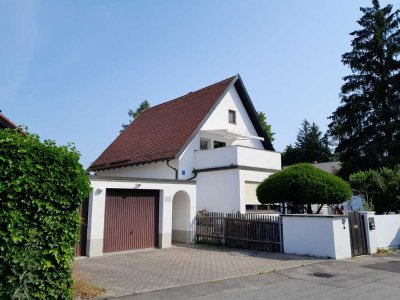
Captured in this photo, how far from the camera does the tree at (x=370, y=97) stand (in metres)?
28.9

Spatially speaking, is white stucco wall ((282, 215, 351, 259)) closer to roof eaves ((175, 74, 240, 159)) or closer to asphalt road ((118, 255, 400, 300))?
asphalt road ((118, 255, 400, 300))

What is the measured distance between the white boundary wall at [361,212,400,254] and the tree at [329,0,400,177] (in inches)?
569

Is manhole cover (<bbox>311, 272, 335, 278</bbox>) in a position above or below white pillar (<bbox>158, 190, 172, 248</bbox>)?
below

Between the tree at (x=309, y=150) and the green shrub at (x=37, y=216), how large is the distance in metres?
51.0

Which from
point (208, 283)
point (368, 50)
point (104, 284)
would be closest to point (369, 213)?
point (208, 283)

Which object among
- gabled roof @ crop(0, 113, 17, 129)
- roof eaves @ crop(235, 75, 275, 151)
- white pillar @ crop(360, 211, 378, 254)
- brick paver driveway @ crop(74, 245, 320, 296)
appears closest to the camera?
brick paver driveway @ crop(74, 245, 320, 296)

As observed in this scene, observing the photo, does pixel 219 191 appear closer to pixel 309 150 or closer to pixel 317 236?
pixel 317 236

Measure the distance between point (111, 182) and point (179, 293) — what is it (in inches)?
281

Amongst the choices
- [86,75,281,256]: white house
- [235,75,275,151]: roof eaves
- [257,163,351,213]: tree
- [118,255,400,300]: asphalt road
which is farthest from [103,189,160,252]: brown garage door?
[235,75,275,151]: roof eaves

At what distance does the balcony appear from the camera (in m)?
18.0

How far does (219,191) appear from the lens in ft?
59.4

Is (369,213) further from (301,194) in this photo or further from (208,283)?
(208,283)

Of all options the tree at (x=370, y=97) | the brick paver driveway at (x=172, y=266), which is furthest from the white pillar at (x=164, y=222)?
the tree at (x=370, y=97)

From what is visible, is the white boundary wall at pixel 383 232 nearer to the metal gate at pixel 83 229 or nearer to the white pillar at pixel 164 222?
the white pillar at pixel 164 222
